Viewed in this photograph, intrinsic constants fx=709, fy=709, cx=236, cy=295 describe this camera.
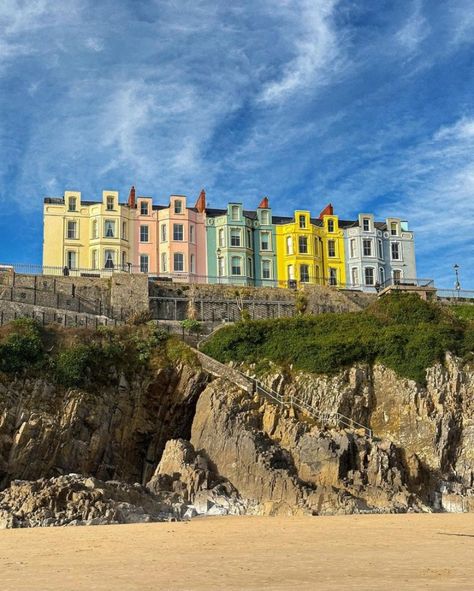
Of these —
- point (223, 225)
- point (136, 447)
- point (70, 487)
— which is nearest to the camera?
point (70, 487)

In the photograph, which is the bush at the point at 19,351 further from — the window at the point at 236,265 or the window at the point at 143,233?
the window at the point at 236,265

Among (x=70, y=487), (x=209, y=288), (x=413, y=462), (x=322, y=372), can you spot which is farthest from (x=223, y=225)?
(x=70, y=487)

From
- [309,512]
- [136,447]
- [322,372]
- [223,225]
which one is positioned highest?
[223,225]

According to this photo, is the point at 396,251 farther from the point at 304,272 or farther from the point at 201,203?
the point at 201,203

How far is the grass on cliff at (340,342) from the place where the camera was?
40094 millimetres

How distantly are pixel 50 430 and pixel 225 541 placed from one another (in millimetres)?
15740

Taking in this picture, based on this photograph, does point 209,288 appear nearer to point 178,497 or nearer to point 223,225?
point 223,225

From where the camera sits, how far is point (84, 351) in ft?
123

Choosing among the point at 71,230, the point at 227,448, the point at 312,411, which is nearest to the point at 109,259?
the point at 71,230

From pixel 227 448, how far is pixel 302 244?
3183 centimetres

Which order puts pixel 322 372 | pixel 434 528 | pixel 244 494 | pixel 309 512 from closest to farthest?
pixel 434 528 → pixel 309 512 → pixel 244 494 → pixel 322 372

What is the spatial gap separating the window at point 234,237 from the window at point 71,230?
43.1 feet

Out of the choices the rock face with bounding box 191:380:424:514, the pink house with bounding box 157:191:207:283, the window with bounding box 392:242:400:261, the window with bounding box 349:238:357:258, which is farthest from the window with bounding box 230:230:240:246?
the rock face with bounding box 191:380:424:514

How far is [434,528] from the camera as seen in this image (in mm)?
23531
